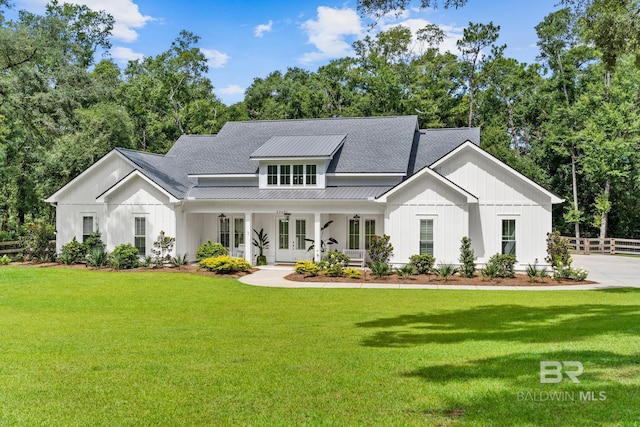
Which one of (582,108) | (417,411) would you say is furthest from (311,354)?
(582,108)

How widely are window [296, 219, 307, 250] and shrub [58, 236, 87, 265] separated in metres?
10.8

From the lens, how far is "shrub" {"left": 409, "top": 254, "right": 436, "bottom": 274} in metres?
21.7

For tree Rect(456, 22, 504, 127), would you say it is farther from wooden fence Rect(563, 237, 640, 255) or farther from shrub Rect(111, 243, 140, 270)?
shrub Rect(111, 243, 140, 270)

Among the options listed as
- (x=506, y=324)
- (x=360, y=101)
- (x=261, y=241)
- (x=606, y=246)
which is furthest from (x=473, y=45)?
(x=506, y=324)

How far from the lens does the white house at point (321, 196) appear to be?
22.5m

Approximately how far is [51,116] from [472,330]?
33055mm

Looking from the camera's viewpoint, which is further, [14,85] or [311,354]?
[14,85]

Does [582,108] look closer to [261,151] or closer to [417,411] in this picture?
[261,151]

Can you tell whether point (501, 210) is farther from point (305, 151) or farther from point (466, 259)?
point (305, 151)

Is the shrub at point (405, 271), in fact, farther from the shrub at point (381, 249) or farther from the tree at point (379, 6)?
the tree at point (379, 6)

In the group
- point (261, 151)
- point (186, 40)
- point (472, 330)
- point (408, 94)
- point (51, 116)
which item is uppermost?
point (186, 40)

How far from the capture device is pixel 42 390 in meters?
6.51

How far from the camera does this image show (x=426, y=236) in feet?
73.9

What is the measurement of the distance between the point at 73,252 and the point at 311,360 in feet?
70.2
